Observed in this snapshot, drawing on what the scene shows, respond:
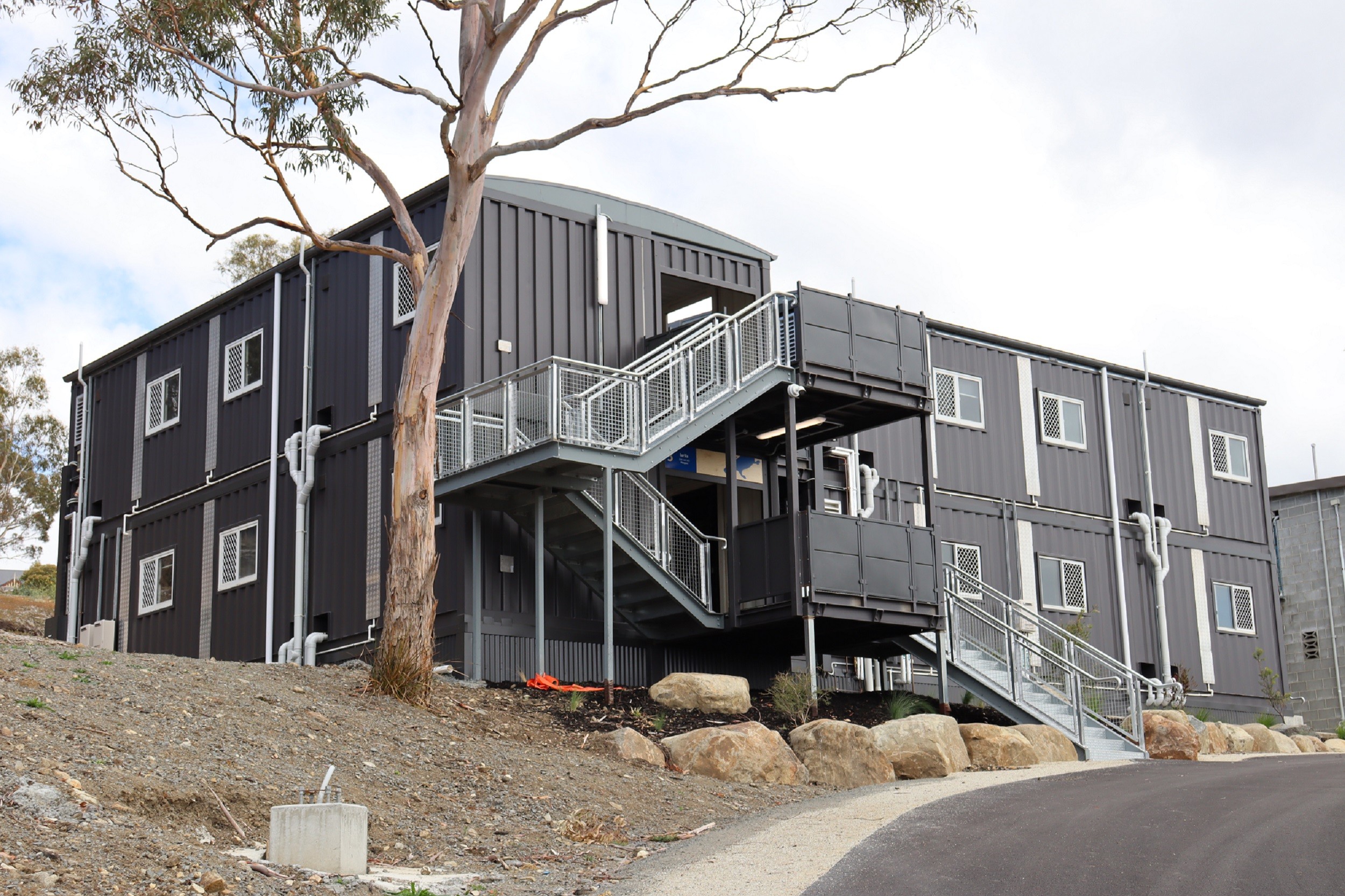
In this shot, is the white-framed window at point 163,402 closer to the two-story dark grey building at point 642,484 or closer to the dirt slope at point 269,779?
the two-story dark grey building at point 642,484

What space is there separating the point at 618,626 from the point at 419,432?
5.42 meters

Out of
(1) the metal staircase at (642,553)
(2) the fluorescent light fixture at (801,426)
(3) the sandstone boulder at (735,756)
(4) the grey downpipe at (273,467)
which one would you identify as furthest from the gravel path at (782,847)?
(4) the grey downpipe at (273,467)

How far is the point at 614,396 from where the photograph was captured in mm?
19312

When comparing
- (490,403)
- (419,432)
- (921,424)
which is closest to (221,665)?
(419,432)

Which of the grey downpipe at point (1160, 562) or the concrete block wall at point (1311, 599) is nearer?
the grey downpipe at point (1160, 562)

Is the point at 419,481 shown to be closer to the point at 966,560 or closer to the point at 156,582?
the point at 156,582

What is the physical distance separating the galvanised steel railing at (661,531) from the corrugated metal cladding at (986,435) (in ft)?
25.8

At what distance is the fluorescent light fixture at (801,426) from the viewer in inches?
888

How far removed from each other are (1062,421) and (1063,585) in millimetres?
3334

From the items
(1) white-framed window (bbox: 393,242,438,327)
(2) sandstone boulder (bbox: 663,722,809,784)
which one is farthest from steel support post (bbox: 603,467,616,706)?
(1) white-framed window (bbox: 393,242,438,327)

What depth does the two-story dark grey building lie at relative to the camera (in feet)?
65.4

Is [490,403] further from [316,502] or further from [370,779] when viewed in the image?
[370,779]

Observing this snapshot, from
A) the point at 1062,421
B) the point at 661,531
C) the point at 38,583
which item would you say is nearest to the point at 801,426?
the point at 661,531

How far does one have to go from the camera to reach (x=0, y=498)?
48.5 m
